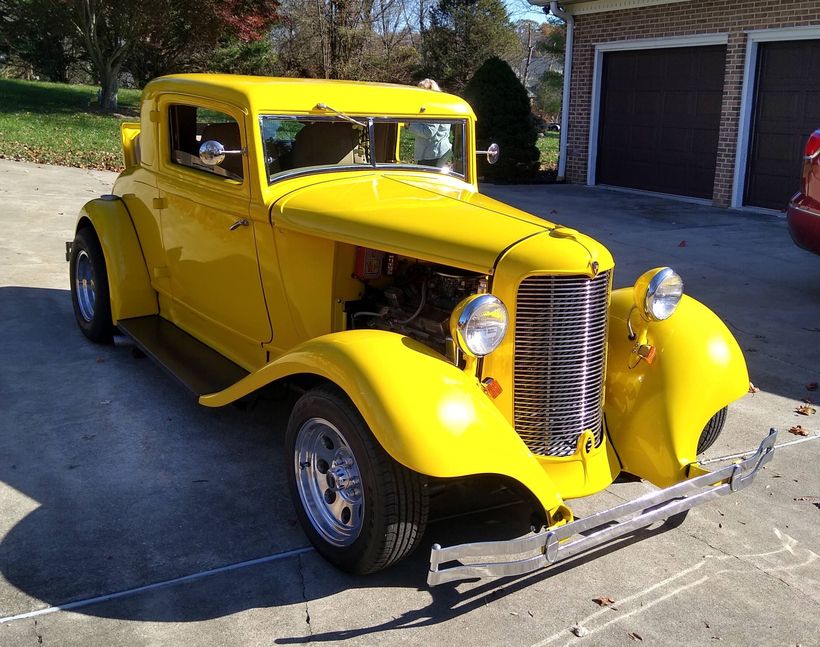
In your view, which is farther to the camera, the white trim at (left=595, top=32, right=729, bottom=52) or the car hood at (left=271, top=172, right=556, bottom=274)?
the white trim at (left=595, top=32, right=729, bottom=52)

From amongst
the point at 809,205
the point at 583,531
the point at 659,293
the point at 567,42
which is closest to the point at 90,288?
the point at 659,293

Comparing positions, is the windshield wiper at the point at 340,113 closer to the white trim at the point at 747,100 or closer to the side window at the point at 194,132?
the side window at the point at 194,132

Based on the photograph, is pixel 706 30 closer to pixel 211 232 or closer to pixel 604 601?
pixel 211 232

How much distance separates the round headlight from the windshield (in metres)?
1.61

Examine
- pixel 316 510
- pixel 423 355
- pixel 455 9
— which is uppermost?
pixel 455 9

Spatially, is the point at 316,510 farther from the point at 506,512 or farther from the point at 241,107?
the point at 241,107

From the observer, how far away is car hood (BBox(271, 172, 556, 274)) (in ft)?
10.8

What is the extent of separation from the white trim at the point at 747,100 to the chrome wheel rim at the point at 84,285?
31.5ft

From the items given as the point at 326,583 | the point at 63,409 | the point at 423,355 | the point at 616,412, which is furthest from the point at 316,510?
the point at 63,409

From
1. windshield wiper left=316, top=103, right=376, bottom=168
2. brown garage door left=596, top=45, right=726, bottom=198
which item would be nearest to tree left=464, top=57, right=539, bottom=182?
brown garage door left=596, top=45, right=726, bottom=198

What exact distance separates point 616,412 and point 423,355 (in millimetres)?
1057

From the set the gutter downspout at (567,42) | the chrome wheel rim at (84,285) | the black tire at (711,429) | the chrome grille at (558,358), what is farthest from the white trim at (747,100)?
the chrome grille at (558,358)

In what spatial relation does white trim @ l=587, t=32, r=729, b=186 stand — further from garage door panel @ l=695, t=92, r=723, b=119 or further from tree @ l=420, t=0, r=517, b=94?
tree @ l=420, t=0, r=517, b=94

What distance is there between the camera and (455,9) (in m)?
28.2
